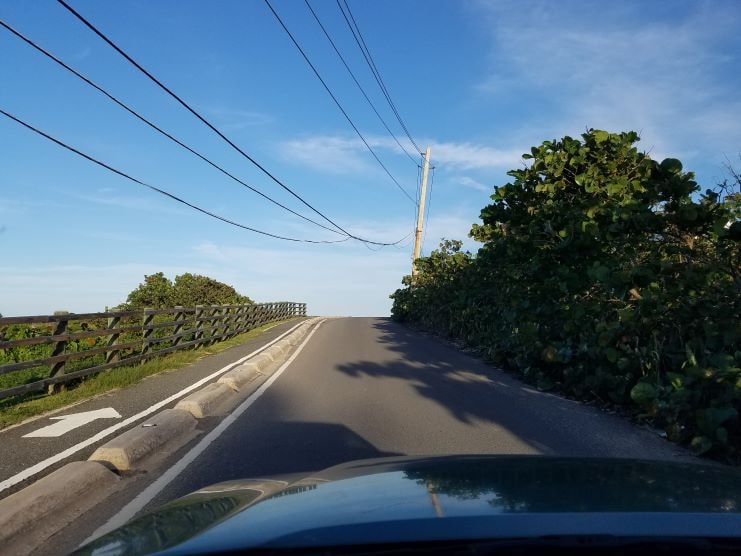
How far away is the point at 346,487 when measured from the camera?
326 centimetres

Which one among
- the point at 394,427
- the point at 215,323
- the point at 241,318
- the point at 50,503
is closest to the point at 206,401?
the point at 394,427

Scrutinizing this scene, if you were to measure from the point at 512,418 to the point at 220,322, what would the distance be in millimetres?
15532

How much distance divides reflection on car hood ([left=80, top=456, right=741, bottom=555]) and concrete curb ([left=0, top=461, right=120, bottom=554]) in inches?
70.6

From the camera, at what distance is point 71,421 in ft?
28.6

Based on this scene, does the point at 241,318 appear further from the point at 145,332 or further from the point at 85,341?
the point at 145,332

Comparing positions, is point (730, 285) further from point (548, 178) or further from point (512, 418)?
point (548, 178)

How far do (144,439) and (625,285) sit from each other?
657 centimetres

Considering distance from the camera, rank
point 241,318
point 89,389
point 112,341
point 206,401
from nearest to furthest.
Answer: point 206,401, point 89,389, point 112,341, point 241,318

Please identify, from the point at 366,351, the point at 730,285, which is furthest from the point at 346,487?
the point at 366,351

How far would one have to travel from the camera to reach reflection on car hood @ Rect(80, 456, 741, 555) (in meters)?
2.33

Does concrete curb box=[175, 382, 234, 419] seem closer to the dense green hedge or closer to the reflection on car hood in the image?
the dense green hedge

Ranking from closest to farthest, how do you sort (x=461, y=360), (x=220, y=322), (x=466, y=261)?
(x=461, y=360), (x=220, y=322), (x=466, y=261)

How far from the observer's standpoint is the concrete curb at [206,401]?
9508 mm

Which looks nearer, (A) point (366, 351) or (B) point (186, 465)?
(B) point (186, 465)
